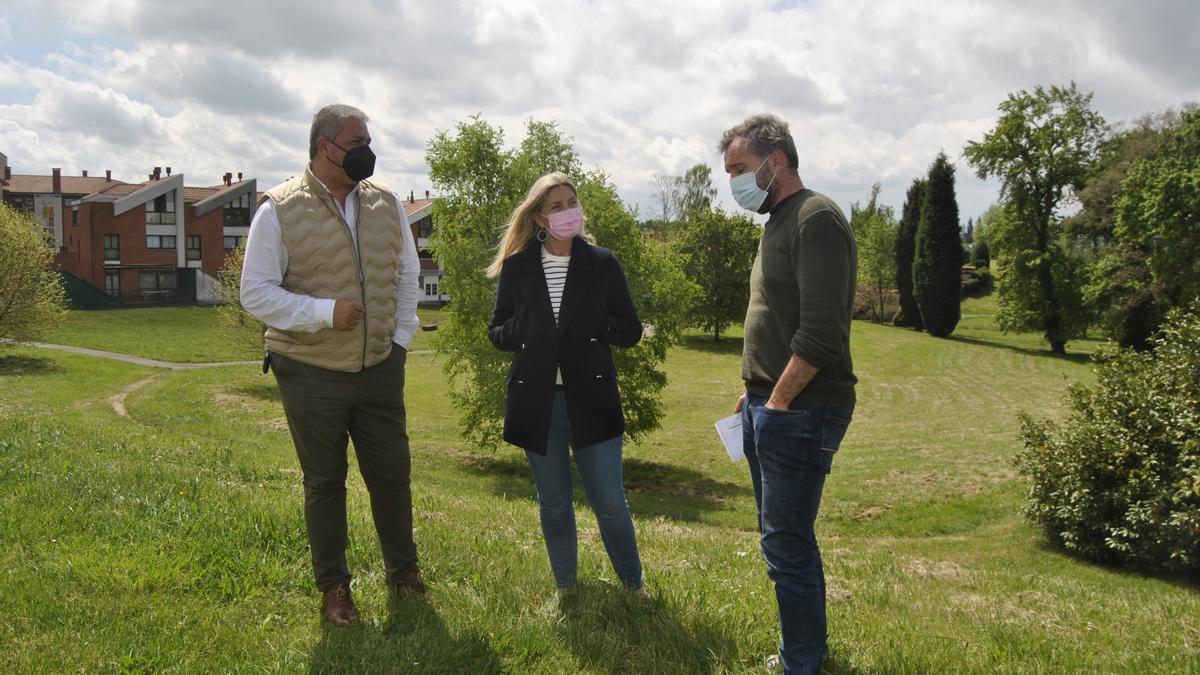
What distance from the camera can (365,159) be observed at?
4.20 metres

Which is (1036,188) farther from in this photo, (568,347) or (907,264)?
(568,347)

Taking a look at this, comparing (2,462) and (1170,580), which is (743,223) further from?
(2,462)

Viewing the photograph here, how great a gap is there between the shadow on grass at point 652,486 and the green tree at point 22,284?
23.1 meters

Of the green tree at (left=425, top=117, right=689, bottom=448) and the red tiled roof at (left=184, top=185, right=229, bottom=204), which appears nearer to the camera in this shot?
the green tree at (left=425, top=117, right=689, bottom=448)

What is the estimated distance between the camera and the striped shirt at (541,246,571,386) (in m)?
4.52

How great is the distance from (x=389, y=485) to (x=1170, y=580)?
1132 centimetres

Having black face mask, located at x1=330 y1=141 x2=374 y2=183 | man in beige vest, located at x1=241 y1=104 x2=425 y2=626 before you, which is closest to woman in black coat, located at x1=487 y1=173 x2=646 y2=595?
man in beige vest, located at x1=241 y1=104 x2=425 y2=626

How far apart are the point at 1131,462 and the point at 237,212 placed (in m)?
69.5

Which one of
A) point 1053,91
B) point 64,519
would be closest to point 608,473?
point 64,519

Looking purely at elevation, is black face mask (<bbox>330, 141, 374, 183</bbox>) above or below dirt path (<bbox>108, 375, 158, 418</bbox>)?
above

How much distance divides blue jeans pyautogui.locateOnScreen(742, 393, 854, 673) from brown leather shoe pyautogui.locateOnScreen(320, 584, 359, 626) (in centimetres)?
206

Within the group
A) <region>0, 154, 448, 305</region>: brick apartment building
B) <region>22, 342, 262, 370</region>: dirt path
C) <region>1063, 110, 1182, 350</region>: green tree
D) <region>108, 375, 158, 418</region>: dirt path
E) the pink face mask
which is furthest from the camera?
<region>0, 154, 448, 305</region>: brick apartment building

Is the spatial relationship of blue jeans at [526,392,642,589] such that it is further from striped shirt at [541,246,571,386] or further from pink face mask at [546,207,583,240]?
pink face mask at [546,207,583,240]

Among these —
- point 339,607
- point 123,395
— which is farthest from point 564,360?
point 123,395
